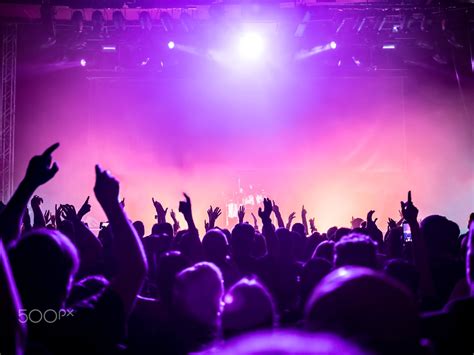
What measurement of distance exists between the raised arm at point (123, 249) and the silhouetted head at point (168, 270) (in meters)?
0.64

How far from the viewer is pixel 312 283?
272 centimetres

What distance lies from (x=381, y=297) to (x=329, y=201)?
1360 cm

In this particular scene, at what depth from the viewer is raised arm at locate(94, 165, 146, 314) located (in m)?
1.78

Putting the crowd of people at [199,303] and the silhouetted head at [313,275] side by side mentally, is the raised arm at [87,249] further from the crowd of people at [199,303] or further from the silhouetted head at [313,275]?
the silhouetted head at [313,275]

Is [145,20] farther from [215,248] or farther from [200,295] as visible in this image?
[200,295]

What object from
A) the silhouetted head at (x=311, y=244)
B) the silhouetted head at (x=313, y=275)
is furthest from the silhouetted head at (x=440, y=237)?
the silhouetted head at (x=311, y=244)

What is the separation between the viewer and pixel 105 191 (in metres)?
1.96

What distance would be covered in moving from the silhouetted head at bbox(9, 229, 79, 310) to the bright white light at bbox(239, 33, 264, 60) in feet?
31.3

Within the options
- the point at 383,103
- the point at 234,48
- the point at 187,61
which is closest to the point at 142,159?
the point at 187,61

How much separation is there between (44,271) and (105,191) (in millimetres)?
468

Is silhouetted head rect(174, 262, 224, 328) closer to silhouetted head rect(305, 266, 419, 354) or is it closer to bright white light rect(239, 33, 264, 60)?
silhouetted head rect(305, 266, 419, 354)

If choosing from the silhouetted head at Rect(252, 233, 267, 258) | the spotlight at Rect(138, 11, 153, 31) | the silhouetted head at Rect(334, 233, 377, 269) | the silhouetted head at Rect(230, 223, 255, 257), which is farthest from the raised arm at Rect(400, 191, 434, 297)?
the spotlight at Rect(138, 11, 153, 31)

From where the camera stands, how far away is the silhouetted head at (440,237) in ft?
10.7

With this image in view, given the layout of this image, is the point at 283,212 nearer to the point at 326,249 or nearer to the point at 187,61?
the point at 187,61
